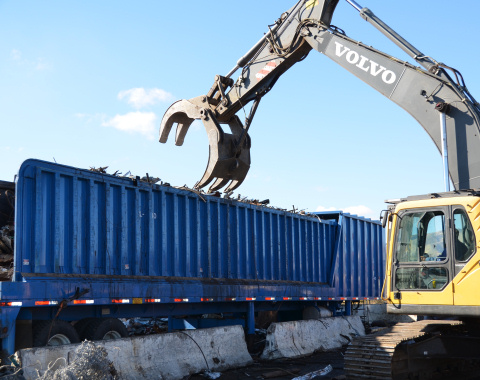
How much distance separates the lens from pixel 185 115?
13125mm

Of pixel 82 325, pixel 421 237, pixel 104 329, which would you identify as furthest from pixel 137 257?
pixel 421 237

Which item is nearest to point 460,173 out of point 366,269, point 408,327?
point 408,327

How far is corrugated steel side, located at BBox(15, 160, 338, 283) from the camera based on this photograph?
9398mm

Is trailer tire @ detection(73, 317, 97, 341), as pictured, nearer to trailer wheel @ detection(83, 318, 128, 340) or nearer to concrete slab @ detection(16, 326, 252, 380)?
trailer wheel @ detection(83, 318, 128, 340)

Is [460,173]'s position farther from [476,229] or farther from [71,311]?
[71,311]

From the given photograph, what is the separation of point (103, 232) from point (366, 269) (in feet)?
33.2

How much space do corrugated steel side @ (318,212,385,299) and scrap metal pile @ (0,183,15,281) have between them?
925 cm

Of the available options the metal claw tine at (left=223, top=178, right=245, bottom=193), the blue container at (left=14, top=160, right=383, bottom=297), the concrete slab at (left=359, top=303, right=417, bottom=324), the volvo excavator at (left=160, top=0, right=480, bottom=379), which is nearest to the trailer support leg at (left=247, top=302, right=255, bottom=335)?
the blue container at (left=14, top=160, right=383, bottom=297)

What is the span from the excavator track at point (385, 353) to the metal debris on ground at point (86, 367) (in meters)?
3.37

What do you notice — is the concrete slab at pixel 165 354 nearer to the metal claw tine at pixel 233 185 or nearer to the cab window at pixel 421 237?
the metal claw tine at pixel 233 185

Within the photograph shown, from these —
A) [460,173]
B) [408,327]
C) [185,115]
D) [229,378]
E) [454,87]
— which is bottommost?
[229,378]

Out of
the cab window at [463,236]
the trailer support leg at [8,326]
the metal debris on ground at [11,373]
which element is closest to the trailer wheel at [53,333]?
the trailer support leg at [8,326]

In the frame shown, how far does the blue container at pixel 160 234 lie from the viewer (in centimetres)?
945

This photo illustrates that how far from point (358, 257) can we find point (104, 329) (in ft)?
31.4
